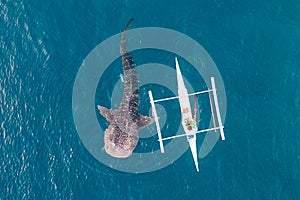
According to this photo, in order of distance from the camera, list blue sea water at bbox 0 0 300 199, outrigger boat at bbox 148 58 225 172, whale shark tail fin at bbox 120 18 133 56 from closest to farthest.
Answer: blue sea water at bbox 0 0 300 199, outrigger boat at bbox 148 58 225 172, whale shark tail fin at bbox 120 18 133 56

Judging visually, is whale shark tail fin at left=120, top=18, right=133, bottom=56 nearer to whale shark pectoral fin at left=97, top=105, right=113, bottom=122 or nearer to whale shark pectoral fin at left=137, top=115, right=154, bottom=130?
whale shark pectoral fin at left=97, top=105, right=113, bottom=122

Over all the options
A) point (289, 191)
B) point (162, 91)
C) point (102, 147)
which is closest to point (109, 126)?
point (102, 147)

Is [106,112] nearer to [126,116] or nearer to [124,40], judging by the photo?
[126,116]

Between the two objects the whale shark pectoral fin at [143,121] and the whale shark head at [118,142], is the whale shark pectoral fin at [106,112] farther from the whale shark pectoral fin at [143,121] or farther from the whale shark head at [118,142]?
the whale shark pectoral fin at [143,121]

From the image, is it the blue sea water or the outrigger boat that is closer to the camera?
the blue sea water

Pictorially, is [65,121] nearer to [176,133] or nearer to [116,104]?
[116,104]

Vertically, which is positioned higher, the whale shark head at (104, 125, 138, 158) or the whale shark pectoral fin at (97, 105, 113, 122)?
the whale shark pectoral fin at (97, 105, 113, 122)

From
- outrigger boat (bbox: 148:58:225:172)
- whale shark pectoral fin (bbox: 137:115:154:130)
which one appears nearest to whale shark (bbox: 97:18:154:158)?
whale shark pectoral fin (bbox: 137:115:154:130)
